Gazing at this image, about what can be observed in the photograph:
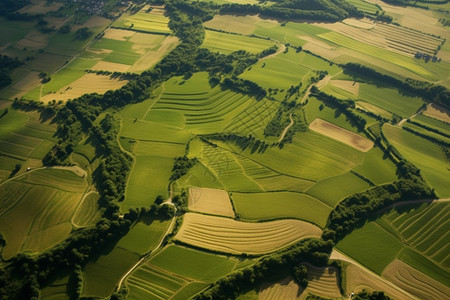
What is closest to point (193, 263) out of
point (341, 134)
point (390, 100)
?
point (341, 134)

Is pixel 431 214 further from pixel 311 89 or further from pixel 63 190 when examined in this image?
pixel 63 190

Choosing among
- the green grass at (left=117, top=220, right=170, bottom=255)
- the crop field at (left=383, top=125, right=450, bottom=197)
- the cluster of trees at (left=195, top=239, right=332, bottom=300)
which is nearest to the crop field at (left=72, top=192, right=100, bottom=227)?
the green grass at (left=117, top=220, right=170, bottom=255)

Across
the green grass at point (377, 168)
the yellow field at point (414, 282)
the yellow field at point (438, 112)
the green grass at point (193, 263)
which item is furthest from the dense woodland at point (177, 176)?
the yellow field at point (414, 282)

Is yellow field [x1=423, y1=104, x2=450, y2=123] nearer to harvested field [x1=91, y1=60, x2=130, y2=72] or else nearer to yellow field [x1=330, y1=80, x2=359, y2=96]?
yellow field [x1=330, y1=80, x2=359, y2=96]

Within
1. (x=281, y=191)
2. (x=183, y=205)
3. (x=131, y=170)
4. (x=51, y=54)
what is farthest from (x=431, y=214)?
(x=51, y=54)

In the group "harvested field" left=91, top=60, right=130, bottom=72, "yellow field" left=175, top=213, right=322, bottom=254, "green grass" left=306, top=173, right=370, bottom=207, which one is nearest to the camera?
"yellow field" left=175, top=213, right=322, bottom=254

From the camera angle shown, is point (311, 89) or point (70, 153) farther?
point (311, 89)

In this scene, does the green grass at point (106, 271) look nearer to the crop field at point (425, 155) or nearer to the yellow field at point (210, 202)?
the yellow field at point (210, 202)
